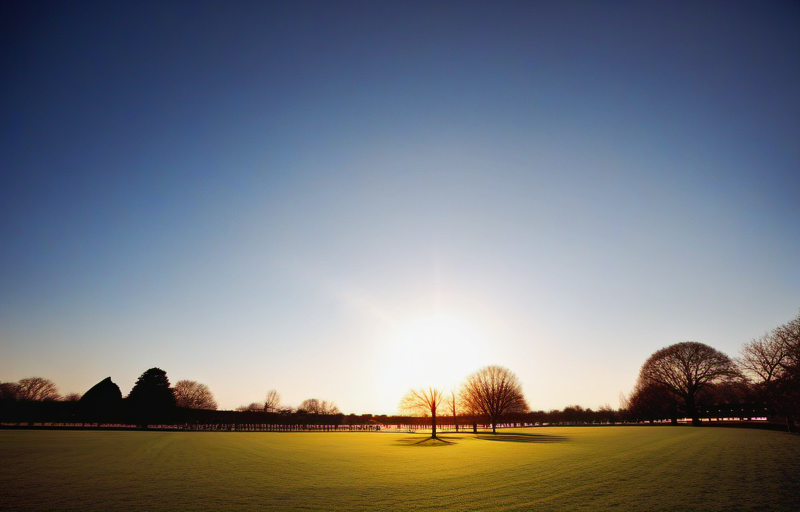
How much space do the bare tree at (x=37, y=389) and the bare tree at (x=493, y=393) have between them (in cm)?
13965

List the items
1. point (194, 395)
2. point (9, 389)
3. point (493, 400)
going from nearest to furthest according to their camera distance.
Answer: point (493, 400)
point (9, 389)
point (194, 395)

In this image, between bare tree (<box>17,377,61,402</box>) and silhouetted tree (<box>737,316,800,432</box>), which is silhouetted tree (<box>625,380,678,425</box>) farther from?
bare tree (<box>17,377,61,402</box>)

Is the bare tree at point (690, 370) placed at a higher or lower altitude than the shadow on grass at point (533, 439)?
higher

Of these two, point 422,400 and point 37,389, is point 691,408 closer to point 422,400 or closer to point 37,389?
point 422,400

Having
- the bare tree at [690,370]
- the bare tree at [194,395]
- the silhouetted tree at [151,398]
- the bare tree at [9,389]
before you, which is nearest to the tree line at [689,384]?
the bare tree at [690,370]

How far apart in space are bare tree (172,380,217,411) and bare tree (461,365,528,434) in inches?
4388

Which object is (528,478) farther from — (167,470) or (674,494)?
(167,470)

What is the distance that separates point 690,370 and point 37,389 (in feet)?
653

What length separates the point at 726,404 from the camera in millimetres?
97750

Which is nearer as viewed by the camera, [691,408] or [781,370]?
[781,370]

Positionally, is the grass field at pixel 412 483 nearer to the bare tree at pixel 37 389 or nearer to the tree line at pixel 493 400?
the tree line at pixel 493 400

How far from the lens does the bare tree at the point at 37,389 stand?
12753 centimetres

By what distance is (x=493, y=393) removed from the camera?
8169 centimetres

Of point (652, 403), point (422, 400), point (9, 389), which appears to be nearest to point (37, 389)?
point (9, 389)
